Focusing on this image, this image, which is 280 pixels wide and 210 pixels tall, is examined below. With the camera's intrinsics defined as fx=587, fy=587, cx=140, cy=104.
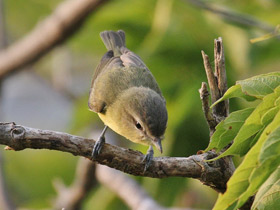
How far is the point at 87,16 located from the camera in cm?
499

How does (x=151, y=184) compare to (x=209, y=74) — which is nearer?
(x=209, y=74)

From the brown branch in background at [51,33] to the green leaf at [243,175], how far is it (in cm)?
338

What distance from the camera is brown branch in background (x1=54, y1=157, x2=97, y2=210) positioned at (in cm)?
480

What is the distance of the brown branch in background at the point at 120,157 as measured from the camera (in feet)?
7.10

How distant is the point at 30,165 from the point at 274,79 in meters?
4.61

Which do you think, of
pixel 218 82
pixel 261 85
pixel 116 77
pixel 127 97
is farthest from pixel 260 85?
pixel 116 77

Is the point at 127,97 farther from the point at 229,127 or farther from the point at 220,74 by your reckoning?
the point at 229,127

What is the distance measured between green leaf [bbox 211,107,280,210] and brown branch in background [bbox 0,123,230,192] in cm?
72

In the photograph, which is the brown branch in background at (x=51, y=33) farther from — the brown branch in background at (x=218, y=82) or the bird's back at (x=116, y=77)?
the brown branch in background at (x=218, y=82)

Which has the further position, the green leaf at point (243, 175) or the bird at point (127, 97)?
the bird at point (127, 97)

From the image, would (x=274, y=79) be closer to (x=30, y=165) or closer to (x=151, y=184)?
(x=151, y=184)

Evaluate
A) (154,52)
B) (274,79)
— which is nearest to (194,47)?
(154,52)

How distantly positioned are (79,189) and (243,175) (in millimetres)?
3486

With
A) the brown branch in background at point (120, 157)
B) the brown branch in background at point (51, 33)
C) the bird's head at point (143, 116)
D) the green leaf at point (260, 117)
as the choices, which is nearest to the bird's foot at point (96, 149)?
the brown branch in background at point (120, 157)
